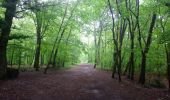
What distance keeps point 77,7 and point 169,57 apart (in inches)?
663

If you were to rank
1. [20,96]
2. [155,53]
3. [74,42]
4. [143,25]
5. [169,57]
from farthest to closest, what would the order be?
[74,42]
[143,25]
[155,53]
[169,57]
[20,96]

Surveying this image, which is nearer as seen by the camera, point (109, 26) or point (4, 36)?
point (4, 36)

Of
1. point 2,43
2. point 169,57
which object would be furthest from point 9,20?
point 169,57

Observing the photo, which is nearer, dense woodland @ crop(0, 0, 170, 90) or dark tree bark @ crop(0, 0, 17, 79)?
dark tree bark @ crop(0, 0, 17, 79)

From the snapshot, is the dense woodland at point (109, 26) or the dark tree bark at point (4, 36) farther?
the dense woodland at point (109, 26)

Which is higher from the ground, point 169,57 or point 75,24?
point 75,24

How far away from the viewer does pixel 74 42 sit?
45875mm

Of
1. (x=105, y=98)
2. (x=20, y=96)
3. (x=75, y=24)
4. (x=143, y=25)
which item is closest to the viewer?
(x=20, y=96)

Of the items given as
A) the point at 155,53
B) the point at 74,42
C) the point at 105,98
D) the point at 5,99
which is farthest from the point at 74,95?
the point at 74,42

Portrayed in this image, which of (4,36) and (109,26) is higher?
(109,26)

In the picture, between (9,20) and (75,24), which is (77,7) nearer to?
(75,24)

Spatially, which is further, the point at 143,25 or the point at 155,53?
the point at 143,25

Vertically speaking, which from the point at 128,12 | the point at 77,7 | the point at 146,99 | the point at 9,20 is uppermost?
the point at 77,7

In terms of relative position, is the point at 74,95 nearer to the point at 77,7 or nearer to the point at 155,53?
the point at 155,53
